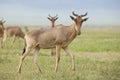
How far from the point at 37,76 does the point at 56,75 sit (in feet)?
2.25

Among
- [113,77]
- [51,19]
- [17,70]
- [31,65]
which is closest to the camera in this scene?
[113,77]

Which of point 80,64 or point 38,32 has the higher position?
point 38,32

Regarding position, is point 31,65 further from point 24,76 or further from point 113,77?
point 113,77

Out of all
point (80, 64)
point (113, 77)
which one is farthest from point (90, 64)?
point (113, 77)

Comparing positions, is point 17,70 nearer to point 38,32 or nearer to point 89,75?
point 38,32

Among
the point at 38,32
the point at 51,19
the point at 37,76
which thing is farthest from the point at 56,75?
the point at 51,19

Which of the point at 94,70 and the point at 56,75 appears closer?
the point at 56,75

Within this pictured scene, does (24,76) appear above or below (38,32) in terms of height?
below

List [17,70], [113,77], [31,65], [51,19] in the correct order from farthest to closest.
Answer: [51,19] → [31,65] → [17,70] → [113,77]

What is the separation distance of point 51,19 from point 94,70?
9088 millimetres

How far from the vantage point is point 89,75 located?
14938 millimetres

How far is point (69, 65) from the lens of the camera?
1848 centimetres

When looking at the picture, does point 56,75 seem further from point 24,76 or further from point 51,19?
point 51,19

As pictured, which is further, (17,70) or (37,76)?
(17,70)
